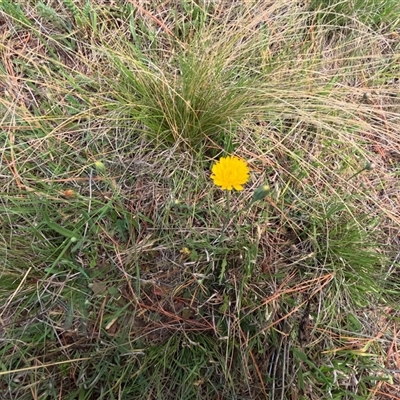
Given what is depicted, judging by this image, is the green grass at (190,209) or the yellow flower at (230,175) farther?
the green grass at (190,209)

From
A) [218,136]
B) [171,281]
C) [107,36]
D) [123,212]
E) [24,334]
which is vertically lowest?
[24,334]

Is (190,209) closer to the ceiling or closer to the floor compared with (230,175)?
closer to the floor

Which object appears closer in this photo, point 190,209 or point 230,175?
point 230,175

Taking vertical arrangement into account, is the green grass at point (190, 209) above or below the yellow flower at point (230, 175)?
below

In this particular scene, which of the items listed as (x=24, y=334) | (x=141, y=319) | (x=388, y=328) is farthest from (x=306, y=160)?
(x=24, y=334)

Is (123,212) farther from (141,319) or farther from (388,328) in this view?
(388,328)
